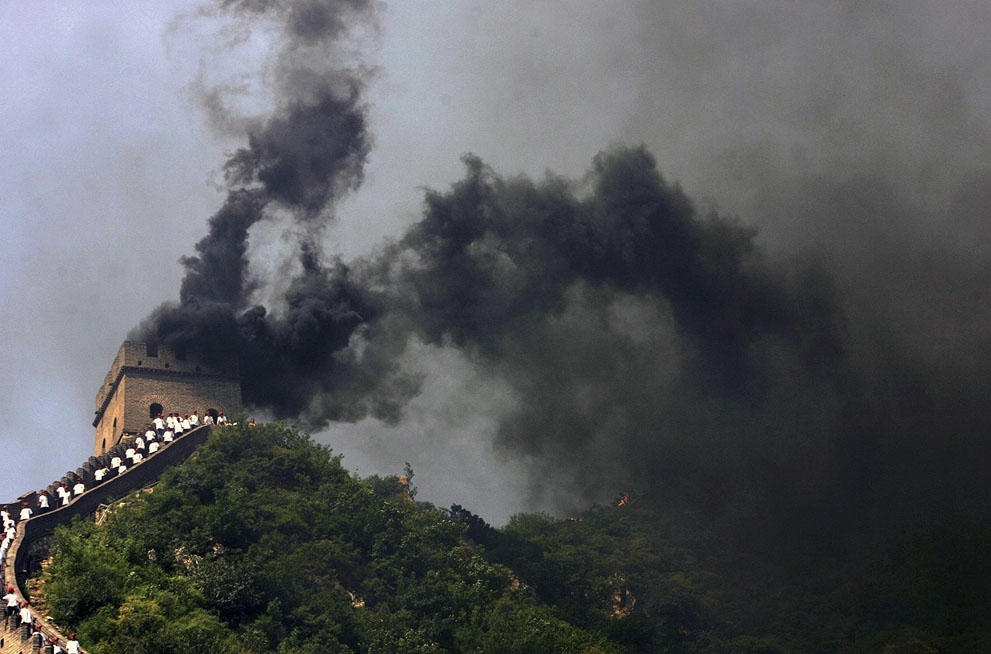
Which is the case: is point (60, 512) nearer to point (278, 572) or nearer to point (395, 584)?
point (278, 572)

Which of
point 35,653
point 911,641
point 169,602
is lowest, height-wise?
→ point 35,653

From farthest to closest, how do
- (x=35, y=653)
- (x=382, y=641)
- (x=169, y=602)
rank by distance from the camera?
(x=382, y=641)
(x=169, y=602)
(x=35, y=653)

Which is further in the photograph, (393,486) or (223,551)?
(393,486)

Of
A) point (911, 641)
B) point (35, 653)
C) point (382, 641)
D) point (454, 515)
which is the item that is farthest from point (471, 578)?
point (35, 653)

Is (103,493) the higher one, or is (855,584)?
(855,584)

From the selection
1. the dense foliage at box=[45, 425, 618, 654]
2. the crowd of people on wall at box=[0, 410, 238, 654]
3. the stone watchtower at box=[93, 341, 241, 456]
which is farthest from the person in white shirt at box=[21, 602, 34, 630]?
the stone watchtower at box=[93, 341, 241, 456]

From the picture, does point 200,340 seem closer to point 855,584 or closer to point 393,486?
point 393,486

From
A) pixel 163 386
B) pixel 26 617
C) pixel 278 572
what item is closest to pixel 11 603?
pixel 26 617
